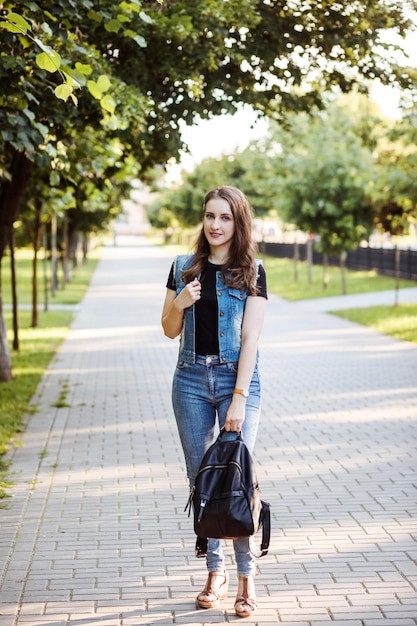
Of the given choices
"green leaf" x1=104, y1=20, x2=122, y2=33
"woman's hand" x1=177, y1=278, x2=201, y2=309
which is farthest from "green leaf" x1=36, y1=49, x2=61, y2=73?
"green leaf" x1=104, y1=20, x2=122, y2=33

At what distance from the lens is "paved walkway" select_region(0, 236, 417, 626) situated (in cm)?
484

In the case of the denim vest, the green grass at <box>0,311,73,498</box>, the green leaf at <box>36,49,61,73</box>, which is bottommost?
the green grass at <box>0,311,73,498</box>

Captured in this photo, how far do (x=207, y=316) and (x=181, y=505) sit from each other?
2.50 metres

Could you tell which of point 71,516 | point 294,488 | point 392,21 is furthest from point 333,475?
point 392,21

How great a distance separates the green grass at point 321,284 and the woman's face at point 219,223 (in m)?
24.6

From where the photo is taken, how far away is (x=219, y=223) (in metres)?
4.59

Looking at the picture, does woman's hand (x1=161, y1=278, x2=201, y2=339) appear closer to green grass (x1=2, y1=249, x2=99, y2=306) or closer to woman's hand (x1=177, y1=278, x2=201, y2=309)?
woman's hand (x1=177, y1=278, x2=201, y2=309)

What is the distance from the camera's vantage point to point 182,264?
15.4 feet

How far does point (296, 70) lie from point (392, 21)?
125 cm

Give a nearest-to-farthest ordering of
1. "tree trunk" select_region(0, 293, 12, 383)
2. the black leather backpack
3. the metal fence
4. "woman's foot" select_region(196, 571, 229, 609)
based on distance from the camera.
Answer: the black leather backpack
"woman's foot" select_region(196, 571, 229, 609)
"tree trunk" select_region(0, 293, 12, 383)
the metal fence

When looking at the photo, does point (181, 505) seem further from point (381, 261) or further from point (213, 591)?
point (381, 261)

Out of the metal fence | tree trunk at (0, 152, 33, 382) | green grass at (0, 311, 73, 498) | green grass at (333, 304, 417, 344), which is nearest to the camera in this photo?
green grass at (0, 311, 73, 498)

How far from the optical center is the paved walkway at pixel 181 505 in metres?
4.84

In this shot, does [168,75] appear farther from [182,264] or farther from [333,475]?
[182,264]
